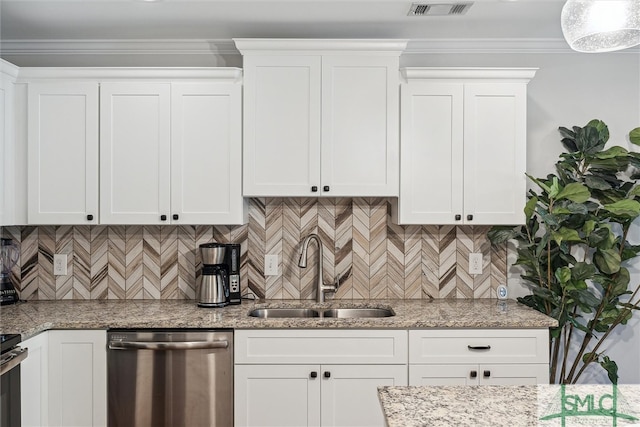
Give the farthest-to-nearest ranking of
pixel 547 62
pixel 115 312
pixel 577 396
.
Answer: pixel 547 62
pixel 115 312
pixel 577 396

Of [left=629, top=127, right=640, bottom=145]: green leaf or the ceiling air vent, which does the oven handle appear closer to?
the ceiling air vent

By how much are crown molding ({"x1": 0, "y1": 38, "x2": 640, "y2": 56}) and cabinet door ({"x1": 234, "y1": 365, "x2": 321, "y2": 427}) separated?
Answer: 1.93 m

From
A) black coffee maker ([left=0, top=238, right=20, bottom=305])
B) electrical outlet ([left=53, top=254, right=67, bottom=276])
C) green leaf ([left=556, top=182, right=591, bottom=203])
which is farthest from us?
electrical outlet ([left=53, top=254, right=67, bottom=276])

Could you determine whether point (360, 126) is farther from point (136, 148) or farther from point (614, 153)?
point (614, 153)

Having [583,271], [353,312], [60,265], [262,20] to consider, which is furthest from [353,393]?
[262,20]

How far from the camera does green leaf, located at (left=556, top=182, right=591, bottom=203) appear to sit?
9.57 feet

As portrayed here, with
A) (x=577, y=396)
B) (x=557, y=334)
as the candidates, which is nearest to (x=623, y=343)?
(x=557, y=334)

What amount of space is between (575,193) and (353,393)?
157 cm

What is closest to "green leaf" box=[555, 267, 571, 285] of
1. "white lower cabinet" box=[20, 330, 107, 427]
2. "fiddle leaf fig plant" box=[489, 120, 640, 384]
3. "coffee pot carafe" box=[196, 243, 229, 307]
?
"fiddle leaf fig plant" box=[489, 120, 640, 384]

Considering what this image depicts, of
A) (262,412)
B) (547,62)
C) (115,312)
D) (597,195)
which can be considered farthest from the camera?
(547,62)

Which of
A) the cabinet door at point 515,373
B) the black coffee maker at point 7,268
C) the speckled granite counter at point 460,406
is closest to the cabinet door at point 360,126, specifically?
the cabinet door at point 515,373

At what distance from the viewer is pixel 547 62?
11.3ft

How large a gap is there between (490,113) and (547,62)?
0.67 meters

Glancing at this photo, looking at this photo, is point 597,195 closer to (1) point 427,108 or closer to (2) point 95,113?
(1) point 427,108
